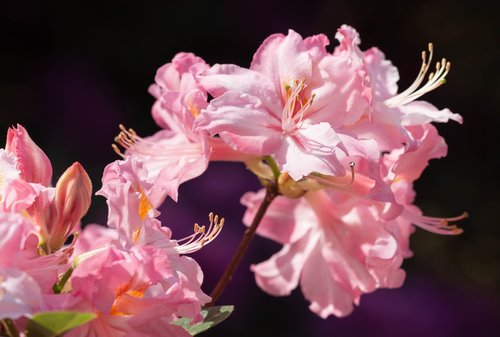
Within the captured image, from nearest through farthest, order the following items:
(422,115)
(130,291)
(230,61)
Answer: (130,291) → (422,115) → (230,61)

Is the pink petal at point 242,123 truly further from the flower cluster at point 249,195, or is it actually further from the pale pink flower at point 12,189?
the pale pink flower at point 12,189

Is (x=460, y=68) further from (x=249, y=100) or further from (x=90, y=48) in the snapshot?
(x=249, y=100)

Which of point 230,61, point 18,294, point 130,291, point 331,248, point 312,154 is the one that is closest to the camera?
point 18,294

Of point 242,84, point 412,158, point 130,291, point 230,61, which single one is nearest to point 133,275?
point 130,291

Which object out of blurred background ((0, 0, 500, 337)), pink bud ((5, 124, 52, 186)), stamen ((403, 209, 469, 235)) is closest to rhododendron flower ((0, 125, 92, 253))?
pink bud ((5, 124, 52, 186))

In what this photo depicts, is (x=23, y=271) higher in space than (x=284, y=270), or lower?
higher

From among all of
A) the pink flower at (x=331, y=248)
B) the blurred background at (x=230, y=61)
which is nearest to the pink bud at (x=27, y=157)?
the pink flower at (x=331, y=248)

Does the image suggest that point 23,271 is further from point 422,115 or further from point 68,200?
point 422,115
